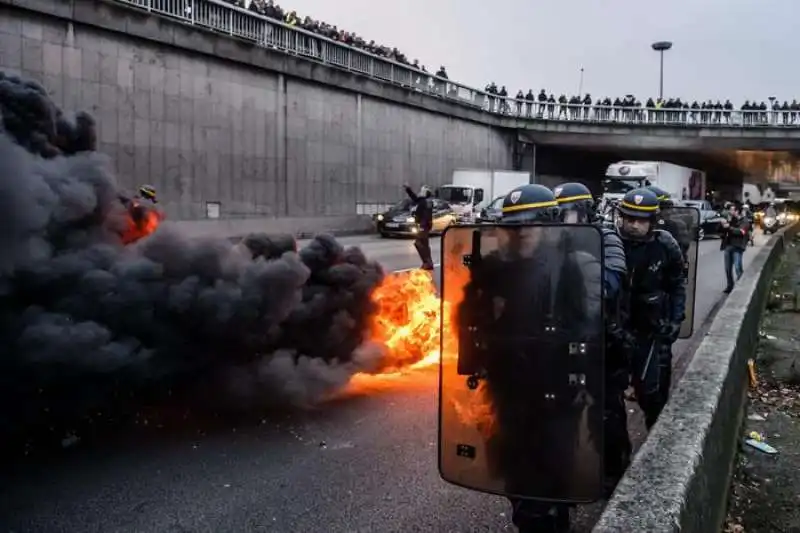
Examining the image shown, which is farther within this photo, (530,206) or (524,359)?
(530,206)

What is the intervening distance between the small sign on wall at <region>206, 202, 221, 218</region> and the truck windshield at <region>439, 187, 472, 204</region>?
10381 mm

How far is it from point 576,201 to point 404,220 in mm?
21491

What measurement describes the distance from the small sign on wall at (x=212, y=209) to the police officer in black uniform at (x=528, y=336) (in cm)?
1943

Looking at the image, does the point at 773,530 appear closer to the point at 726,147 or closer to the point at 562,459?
the point at 562,459

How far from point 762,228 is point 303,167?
90.9 ft

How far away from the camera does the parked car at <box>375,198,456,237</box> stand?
25.4m

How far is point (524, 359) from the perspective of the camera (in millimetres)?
2986

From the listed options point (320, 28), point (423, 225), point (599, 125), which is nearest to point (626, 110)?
point (599, 125)

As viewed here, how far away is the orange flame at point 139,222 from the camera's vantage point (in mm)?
5191

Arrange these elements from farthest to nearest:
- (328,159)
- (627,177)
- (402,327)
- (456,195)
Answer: (627,177) < (456,195) < (328,159) < (402,327)

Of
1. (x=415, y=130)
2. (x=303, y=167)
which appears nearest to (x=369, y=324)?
(x=303, y=167)

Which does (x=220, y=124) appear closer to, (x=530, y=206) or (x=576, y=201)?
(x=576, y=201)

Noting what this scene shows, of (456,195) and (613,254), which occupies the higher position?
(456,195)

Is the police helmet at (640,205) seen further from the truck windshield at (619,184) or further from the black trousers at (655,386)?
the truck windshield at (619,184)
